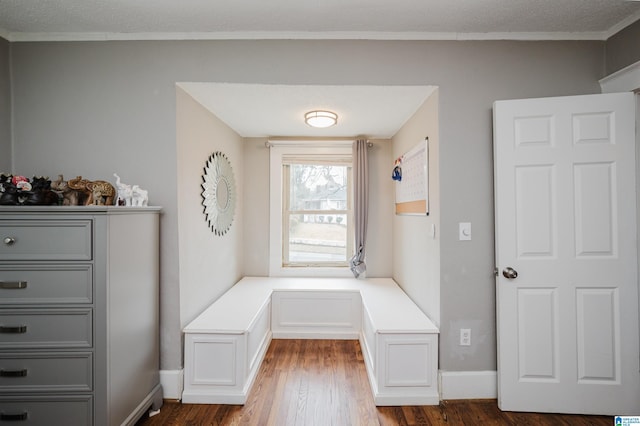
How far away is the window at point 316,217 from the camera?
3787 mm

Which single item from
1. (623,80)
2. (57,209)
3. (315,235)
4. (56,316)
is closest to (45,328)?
(56,316)

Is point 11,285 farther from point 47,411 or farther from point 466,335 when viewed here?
point 466,335

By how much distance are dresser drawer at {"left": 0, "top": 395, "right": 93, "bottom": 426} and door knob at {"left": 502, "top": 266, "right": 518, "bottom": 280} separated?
2.56m

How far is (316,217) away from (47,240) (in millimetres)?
2646

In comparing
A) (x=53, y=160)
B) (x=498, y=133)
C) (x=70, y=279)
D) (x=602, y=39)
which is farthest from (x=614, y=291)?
(x=53, y=160)

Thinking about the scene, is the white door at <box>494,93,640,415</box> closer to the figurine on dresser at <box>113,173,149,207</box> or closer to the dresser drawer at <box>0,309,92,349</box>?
the figurine on dresser at <box>113,173,149,207</box>

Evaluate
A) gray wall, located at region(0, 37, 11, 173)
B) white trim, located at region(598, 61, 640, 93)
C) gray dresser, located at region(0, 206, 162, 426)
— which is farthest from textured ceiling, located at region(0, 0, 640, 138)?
gray dresser, located at region(0, 206, 162, 426)

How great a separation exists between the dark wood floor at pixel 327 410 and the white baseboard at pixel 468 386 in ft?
0.15

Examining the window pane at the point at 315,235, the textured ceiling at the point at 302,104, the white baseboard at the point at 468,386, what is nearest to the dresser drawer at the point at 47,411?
the textured ceiling at the point at 302,104

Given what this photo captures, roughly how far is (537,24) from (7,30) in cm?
364

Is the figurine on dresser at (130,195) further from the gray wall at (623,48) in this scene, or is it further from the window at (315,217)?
the gray wall at (623,48)

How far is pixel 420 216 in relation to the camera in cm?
257

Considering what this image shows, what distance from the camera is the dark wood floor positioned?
1.90 meters

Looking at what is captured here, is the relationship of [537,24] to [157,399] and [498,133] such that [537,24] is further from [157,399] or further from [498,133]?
[157,399]
